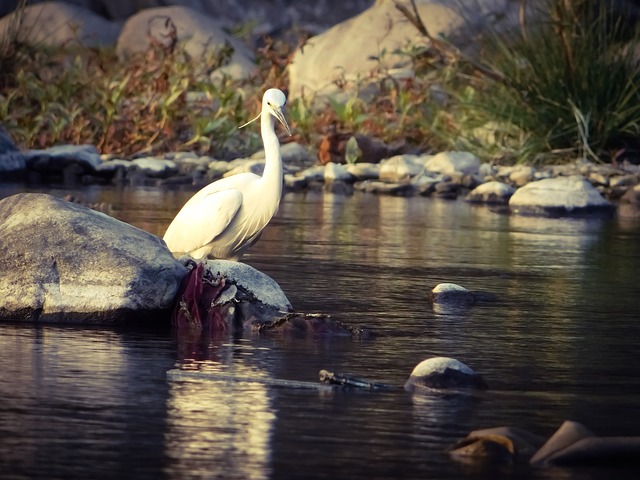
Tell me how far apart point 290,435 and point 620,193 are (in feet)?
43.5

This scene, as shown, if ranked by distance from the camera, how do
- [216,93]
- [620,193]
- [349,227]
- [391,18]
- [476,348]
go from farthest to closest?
1. [391,18]
2. [216,93]
3. [620,193]
4. [349,227]
5. [476,348]

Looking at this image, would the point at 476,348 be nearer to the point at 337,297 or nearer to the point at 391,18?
the point at 337,297

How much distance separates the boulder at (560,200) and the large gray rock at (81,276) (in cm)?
877

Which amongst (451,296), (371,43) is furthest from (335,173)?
(451,296)

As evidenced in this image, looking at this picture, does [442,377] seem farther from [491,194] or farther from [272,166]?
[491,194]

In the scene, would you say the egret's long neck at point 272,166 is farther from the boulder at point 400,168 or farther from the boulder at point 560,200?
the boulder at point 400,168

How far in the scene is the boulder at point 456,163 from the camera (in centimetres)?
1838

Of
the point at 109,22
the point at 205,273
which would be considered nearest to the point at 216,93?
the point at 109,22

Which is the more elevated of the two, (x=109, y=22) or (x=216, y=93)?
(x=109, y=22)

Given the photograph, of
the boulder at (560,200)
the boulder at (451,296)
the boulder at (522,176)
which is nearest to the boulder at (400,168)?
the boulder at (522,176)

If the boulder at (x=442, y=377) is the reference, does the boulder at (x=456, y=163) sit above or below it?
above

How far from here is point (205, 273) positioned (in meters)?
7.11

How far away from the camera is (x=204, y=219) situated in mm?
8414

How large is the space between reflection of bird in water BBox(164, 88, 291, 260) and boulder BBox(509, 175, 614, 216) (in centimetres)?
709
